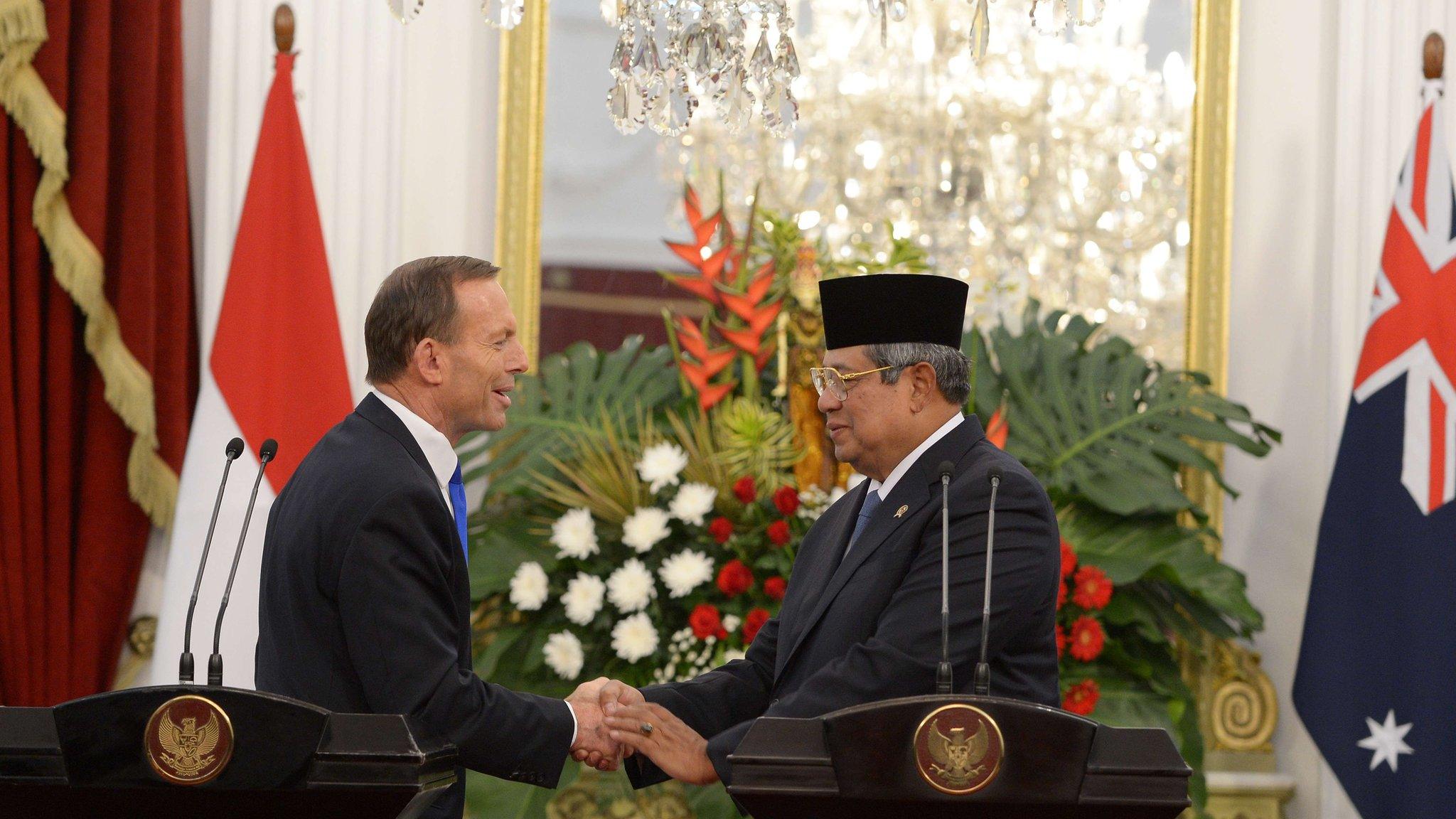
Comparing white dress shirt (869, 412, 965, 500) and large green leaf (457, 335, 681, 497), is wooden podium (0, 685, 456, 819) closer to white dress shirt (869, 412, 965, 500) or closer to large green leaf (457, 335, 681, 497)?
white dress shirt (869, 412, 965, 500)

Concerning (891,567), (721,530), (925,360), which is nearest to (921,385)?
(925,360)

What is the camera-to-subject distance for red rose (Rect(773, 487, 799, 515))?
4609 mm

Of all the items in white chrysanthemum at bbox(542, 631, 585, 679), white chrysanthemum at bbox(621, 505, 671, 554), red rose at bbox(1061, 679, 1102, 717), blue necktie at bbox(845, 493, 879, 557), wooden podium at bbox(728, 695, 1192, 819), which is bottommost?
red rose at bbox(1061, 679, 1102, 717)

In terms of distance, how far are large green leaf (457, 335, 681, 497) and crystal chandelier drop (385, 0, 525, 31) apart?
1582mm

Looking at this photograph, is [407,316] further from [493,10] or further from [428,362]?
[493,10]

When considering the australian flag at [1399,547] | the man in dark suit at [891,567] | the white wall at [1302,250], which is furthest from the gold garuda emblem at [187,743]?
the white wall at [1302,250]

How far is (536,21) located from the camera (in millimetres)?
5531

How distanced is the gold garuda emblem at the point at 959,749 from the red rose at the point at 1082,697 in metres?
2.44

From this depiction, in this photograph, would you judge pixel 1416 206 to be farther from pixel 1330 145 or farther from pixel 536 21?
pixel 536 21

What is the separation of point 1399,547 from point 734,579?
2.06m

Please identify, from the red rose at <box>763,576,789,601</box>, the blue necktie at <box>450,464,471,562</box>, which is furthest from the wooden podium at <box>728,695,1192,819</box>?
the red rose at <box>763,576,789,601</box>

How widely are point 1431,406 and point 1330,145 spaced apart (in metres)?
1.17

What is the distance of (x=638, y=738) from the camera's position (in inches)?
122

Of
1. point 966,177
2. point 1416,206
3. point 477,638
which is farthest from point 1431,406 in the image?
point 477,638
